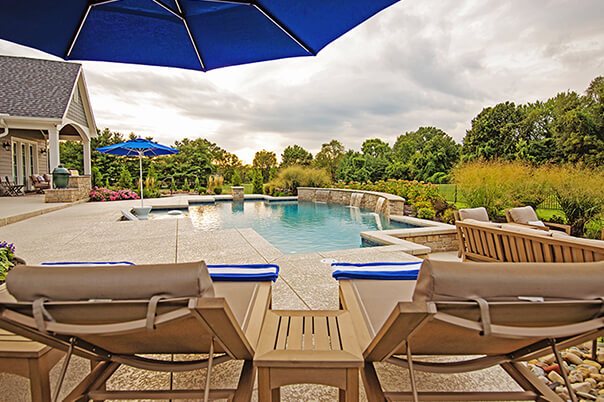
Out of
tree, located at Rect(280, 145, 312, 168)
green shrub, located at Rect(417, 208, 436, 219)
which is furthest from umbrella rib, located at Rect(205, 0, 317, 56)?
tree, located at Rect(280, 145, 312, 168)

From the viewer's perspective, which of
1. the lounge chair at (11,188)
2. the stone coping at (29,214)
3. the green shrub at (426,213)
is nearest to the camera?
the stone coping at (29,214)

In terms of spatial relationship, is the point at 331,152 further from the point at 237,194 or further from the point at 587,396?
the point at 587,396

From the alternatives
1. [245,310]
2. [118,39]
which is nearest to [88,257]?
[118,39]

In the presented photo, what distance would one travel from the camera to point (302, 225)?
8.77 metres

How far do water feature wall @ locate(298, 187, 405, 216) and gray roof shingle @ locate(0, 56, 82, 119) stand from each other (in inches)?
413

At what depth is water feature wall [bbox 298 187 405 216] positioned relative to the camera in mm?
9258

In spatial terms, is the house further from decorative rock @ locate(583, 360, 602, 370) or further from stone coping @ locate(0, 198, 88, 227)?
decorative rock @ locate(583, 360, 602, 370)

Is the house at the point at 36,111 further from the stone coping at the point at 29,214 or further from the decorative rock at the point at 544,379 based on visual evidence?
the decorative rock at the point at 544,379

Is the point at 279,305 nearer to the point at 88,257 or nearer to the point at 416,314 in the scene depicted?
the point at 416,314

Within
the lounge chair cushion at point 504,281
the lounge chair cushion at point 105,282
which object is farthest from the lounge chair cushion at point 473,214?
the lounge chair cushion at point 105,282

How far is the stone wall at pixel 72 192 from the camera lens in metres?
9.46

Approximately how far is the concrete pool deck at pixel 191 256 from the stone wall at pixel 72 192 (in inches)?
104

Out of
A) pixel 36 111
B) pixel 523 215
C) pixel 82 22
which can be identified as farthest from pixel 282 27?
pixel 36 111

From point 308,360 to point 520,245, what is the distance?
11.2 feet
